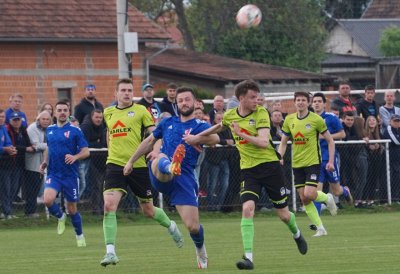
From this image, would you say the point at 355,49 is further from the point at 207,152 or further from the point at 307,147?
the point at 307,147

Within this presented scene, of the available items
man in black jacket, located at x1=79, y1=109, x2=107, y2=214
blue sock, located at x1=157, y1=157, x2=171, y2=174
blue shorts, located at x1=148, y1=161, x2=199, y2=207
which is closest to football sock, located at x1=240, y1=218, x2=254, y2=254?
blue shorts, located at x1=148, y1=161, x2=199, y2=207

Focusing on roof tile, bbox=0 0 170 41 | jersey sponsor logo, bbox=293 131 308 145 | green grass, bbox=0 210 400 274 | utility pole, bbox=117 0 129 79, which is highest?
roof tile, bbox=0 0 170 41

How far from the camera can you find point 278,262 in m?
14.4

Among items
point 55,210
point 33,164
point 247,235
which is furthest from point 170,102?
point 247,235

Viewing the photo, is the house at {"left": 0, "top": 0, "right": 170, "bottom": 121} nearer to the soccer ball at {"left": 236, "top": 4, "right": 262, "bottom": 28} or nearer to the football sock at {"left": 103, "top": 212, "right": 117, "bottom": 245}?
the soccer ball at {"left": 236, "top": 4, "right": 262, "bottom": 28}

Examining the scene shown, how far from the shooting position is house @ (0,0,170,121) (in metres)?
35.2

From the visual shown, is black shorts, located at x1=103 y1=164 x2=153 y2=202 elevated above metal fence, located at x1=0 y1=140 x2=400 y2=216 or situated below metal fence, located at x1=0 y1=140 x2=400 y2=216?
above

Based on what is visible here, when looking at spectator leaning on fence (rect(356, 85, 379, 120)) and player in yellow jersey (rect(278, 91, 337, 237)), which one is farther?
spectator leaning on fence (rect(356, 85, 379, 120))

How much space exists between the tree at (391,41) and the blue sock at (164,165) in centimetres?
4429

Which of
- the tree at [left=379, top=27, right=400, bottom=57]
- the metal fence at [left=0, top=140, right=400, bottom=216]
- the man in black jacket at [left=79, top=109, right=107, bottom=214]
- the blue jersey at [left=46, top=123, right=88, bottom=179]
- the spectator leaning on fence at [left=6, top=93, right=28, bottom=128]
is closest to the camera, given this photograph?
the blue jersey at [left=46, top=123, right=88, bottom=179]

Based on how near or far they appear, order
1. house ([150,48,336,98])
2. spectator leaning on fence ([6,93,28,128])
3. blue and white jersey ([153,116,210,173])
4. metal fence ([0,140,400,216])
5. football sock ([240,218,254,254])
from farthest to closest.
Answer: house ([150,48,336,98]) < metal fence ([0,140,400,216]) < spectator leaning on fence ([6,93,28,128]) < blue and white jersey ([153,116,210,173]) < football sock ([240,218,254,254])

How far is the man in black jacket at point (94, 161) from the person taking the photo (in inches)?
915

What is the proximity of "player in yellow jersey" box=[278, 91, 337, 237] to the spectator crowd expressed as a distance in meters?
3.10

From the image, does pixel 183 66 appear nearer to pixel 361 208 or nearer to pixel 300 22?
pixel 300 22
